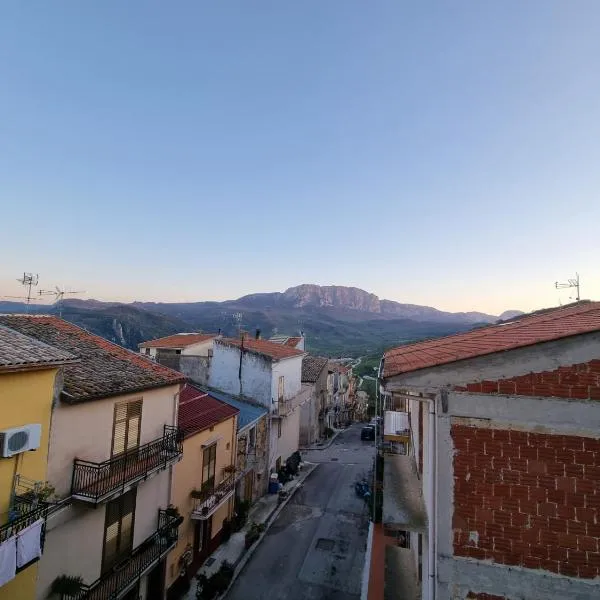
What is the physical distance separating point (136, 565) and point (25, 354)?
8.15 meters

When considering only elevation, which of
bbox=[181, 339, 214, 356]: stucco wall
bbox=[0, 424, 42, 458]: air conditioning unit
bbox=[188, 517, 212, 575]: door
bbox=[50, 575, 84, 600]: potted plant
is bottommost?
bbox=[188, 517, 212, 575]: door

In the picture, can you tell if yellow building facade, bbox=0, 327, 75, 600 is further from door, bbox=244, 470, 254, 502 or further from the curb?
door, bbox=244, 470, 254, 502

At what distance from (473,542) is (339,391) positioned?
5068 cm

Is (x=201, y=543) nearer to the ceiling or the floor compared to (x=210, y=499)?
nearer to the floor

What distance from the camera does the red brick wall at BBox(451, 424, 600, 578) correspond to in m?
5.69

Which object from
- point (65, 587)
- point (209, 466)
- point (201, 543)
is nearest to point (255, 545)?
point (201, 543)

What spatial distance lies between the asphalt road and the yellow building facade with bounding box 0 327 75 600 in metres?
10.1

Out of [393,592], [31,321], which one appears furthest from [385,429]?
[31,321]

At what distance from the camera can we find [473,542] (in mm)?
6059

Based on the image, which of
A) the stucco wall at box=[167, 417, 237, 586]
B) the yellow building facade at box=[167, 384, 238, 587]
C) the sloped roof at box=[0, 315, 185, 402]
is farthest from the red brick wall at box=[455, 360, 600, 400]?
the stucco wall at box=[167, 417, 237, 586]

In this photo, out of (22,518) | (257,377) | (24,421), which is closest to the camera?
(22,518)

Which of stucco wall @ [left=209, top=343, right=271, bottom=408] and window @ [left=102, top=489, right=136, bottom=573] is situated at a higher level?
stucco wall @ [left=209, top=343, right=271, bottom=408]

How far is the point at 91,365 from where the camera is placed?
11.9 meters

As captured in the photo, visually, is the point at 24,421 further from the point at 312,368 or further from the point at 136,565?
the point at 312,368
